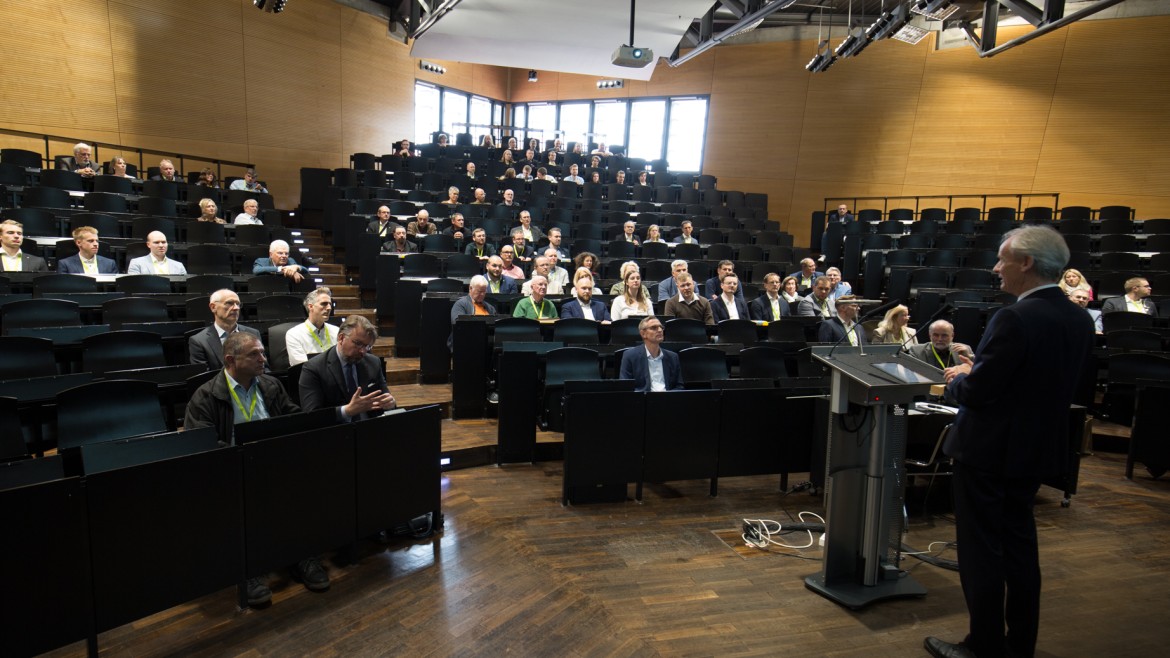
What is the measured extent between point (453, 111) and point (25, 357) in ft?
45.5

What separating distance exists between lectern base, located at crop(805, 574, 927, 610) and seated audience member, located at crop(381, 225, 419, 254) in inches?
226

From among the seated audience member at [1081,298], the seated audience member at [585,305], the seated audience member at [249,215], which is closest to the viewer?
the seated audience member at [585,305]

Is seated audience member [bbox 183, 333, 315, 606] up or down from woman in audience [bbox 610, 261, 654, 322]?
down

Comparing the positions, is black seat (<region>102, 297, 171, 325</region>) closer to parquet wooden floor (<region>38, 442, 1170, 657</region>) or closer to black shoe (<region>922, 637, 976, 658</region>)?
parquet wooden floor (<region>38, 442, 1170, 657</region>)

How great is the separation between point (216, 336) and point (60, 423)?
3.42 feet

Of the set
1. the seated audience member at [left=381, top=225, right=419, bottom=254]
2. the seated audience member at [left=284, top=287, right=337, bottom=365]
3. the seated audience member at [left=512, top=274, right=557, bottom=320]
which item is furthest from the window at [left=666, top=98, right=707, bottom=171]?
the seated audience member at [left=284, top=287, right=337, bottom=365]

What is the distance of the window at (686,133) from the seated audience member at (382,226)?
8.54 m

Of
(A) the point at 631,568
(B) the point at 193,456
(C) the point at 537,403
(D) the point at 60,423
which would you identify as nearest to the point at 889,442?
(A) the point at 631,568

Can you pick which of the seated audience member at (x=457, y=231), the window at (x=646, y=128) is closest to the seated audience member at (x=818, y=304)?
the seated audience member at (x=457, y=231)

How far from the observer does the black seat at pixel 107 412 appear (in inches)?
111

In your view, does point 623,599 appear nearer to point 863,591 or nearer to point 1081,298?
point 863,591

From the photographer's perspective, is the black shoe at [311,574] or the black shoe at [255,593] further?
the black shoe at [311,574]

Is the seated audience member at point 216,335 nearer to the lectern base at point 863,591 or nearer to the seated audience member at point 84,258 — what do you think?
the seated audience member at point 84,258

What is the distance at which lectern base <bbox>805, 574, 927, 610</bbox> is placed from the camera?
9.18 ft
